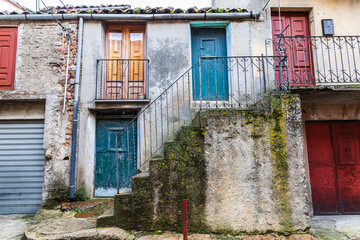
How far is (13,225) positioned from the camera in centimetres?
505

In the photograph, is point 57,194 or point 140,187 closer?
point 140,187

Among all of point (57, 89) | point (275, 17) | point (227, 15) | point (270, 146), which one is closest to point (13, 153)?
point (57, 89)

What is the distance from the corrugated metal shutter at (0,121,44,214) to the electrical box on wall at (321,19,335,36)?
7.82 m

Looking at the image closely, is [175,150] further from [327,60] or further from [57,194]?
[327,60]

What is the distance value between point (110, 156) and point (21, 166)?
7.60ft

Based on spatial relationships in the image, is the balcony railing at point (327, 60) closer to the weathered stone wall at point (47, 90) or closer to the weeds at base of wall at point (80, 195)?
the weathered stone wall at point (47, 90)

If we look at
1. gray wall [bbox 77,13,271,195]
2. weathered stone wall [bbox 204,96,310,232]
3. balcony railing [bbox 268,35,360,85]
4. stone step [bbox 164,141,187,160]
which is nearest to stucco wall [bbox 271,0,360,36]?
balcony railing [bbox 268,35,360,85]

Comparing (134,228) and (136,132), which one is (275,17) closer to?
(136,132)

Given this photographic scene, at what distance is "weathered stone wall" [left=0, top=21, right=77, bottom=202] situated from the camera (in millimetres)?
5867

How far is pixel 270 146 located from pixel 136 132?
346 centimetres

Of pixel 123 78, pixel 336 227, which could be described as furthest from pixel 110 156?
pixel 336 227

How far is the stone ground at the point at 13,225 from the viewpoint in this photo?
4421 millimetres

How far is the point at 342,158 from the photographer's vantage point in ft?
20.2

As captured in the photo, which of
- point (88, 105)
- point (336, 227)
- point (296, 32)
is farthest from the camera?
point (296, 32)
